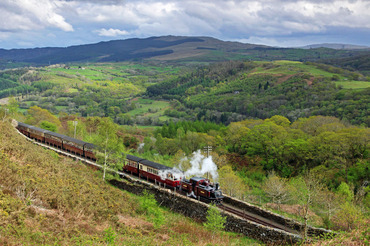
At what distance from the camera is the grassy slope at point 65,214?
48.5ft

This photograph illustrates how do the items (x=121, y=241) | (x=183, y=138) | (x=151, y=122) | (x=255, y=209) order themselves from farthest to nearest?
(x=151, y=122) → (x=183, y=138) → (x=255, y=209) → (x=121, y=241)

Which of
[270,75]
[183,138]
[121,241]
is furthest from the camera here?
[270,75]

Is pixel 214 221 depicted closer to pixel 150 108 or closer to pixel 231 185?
pixel 231 185

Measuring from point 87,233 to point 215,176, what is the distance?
25.1 metres

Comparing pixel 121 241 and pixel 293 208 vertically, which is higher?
pixel 121 241

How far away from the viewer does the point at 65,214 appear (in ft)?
59.8

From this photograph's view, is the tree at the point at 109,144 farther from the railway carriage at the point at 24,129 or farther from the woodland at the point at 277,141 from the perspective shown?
the railway carriage at the point at 24,129

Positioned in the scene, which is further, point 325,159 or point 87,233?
point 325,159

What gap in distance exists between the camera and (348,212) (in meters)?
27.7

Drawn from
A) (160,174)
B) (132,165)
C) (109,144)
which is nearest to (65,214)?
(160,174)

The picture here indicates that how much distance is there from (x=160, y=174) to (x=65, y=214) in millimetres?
14864

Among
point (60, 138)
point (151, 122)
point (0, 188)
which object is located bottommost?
point (151, 122)

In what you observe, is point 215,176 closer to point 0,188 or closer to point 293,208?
point 293,208

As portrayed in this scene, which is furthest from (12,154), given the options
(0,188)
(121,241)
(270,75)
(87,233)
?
(270,75)
